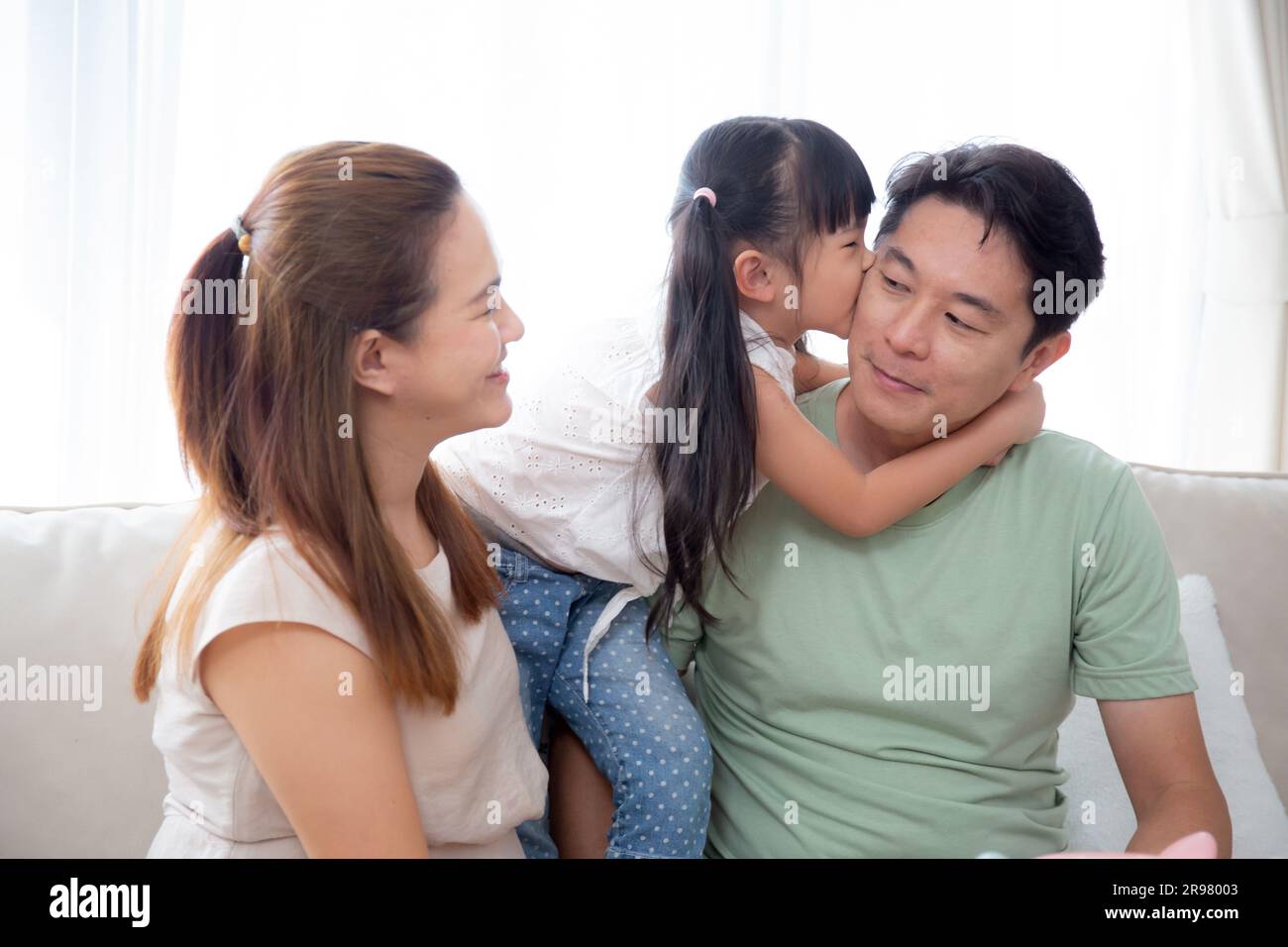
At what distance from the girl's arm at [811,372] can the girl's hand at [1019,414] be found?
10.3 inches

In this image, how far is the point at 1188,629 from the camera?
172 cm

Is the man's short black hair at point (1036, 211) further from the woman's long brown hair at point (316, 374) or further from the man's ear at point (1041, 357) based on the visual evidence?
the woman's long brown hair at point (316, 374)

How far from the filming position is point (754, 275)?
150 cm

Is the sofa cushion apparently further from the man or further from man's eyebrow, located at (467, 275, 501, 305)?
man's eyebrow, located at (467, 275, 501, 305)

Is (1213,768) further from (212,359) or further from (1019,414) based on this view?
(212,359)

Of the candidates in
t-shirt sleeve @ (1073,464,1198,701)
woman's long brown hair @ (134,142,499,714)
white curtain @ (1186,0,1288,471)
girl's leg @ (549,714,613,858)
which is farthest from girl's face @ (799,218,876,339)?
white curtain @ (1186,0,1288,471)

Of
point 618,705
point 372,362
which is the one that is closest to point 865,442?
point 618,705

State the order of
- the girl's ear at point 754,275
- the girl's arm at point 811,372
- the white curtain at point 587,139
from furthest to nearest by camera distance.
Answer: the white curtain at point 587,139
the girl's arm at point 811,372
the girl's ear at point 754,275

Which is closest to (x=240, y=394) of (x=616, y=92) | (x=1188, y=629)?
(x=1188, y=629)

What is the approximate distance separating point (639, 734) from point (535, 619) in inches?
8.0

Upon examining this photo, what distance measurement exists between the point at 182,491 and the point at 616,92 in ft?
4.35

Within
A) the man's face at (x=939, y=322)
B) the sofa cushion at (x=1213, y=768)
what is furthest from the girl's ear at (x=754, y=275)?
the sofa cushion at (x=1213, y=768)

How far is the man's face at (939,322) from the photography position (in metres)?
1.40
